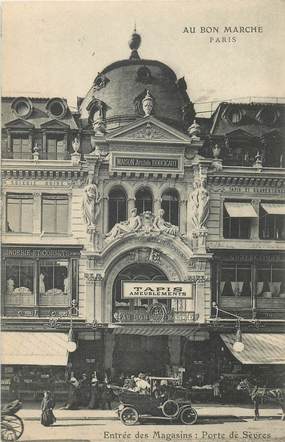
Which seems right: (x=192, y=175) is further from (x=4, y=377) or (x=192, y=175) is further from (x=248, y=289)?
(x=4, y=377)

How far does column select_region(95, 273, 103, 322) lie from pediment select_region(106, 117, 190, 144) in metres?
2.84

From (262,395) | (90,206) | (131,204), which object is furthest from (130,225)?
(262,395)

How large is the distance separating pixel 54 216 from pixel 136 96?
292 cm

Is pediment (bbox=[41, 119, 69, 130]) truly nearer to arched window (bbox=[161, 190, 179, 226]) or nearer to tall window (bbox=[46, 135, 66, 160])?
tall window (bbox=[46, 135, 66, 160])

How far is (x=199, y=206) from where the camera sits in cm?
1443

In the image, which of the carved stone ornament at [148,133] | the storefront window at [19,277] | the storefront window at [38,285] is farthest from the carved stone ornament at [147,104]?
the storefront window at [19,277]

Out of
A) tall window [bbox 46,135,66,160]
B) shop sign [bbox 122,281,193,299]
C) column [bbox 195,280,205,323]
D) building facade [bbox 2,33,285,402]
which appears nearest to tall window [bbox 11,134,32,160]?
building facade [bbox 2,33,285,402]

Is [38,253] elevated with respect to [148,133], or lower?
lower

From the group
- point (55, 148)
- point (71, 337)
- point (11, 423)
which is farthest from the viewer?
point (55, 148)

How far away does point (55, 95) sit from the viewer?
13.9 m

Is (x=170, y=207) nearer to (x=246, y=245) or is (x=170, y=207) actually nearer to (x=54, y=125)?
(x=246, y=245)

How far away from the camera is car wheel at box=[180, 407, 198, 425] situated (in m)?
13.5

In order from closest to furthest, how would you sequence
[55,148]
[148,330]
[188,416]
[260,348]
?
[188,416] → [148,330] → [260,348] → [55,148]

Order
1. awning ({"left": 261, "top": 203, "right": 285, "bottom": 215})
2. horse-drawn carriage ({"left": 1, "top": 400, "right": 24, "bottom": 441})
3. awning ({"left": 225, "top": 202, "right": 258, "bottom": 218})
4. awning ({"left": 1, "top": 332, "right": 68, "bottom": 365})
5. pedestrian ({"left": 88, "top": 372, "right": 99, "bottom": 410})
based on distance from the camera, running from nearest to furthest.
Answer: horse-drawn carriage ({"left": 1, "top": 400, "right": 24, "bottom": 441}) < awning ({"left": 1, "top": 332, "right": 68, "bottom": 365}) < pedestrian ({"left": 88, "top": 372, "right": 99, "bottom": 410}) < awning ({"left": 261, "top": 203, "right": 285, "bottom": 215}) < awning ({"left": 225, "top": 202, "right": 258, "bottom": 218})
